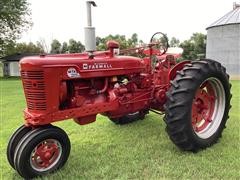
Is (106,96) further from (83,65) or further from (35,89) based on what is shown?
(35,89)

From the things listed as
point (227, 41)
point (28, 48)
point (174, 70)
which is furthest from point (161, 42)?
point (28, 48)

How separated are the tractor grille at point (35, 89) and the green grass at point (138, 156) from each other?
2.64ft

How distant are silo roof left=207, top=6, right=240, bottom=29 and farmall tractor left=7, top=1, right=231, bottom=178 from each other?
19.6m

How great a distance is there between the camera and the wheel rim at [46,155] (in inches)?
143

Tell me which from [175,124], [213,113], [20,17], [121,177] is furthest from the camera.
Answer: [20,17]

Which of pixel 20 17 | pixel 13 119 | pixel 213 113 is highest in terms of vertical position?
pixel 20 17

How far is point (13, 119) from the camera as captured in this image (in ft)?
23.0

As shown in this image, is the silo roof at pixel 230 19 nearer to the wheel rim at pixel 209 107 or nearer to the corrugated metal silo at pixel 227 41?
the corrugated metal silo at pixel 227 41

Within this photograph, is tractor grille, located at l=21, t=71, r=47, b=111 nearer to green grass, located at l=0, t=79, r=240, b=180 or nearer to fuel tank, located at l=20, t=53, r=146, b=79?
fuel tank, located at l=20, t=53, r=146, b=79

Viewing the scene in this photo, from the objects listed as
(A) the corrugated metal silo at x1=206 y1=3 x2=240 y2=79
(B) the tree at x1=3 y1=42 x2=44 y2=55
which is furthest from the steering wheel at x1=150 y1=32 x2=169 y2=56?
(B) the tree at x1=3 y1=42 x2=44 y2=55

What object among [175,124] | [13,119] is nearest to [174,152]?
[175,124]

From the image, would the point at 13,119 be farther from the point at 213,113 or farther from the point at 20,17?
the point at 20,17

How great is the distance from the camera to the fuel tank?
143 inches

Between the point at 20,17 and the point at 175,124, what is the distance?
29.3m
